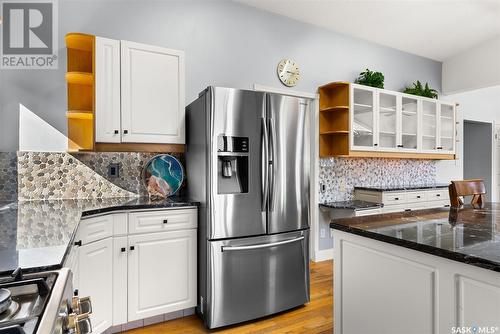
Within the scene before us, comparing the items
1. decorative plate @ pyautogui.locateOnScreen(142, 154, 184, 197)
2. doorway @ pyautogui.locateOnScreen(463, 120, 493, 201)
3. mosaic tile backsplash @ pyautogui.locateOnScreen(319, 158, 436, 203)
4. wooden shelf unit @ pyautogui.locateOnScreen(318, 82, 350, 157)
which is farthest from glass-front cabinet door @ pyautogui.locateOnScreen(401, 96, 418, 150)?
decorative plate @ pyautogui.locateOnScreen(142, 154, 184, 197)

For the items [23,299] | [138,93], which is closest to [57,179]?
[138,93]

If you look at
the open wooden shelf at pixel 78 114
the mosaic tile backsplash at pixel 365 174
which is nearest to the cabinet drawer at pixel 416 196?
the mosaic tile backsplash at pixel 365 174

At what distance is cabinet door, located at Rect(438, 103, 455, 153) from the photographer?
4410mm

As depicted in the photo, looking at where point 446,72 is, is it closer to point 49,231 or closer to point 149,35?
point 149,35

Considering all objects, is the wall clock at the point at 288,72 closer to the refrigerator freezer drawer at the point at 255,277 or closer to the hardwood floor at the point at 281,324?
the refrigerator freezer drawer at the point at 255,277

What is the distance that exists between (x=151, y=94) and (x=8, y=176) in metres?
1.24

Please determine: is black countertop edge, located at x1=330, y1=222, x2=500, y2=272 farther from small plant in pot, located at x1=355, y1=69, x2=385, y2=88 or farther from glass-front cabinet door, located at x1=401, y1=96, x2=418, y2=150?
glass-front cabinet door, located at x1=401, y1=96, x2=418, y2=150

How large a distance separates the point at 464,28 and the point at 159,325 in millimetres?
5189

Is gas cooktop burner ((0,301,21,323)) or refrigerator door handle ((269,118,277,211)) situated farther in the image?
refrigerator door handle ((269,118,277,211))

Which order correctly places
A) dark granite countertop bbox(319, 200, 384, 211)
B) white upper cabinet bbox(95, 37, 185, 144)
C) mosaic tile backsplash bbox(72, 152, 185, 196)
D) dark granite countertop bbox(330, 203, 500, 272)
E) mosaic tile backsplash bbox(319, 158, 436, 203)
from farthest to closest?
mosaic tile backsplash bbox(319, 158, 436, 203), dark granite countertop bbox(319, 200, 384, 211), mosaic tile backsplash bbox(72, 152, 185, 196), white upper cabinet bbox(95, 37, 185, 144), dark granite countertop bbox(330, 203, 500, 272)

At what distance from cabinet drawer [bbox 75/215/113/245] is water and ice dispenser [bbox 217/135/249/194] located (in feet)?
2.57

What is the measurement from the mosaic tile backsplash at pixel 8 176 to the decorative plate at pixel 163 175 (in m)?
0.94

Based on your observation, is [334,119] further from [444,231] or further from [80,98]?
[80,98]

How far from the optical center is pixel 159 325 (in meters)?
A: 2.23
